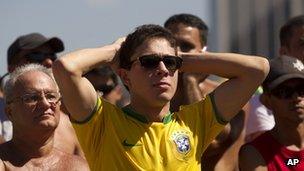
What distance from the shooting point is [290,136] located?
7289mm

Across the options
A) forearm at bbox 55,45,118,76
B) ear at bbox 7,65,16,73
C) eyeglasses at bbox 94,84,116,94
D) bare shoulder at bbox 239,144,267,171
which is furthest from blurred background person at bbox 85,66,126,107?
forearm at bbox 55,45,118,76

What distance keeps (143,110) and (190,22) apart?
277 cm

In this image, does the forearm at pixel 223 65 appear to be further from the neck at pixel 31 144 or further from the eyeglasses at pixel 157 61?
the neck at pixel 31 144

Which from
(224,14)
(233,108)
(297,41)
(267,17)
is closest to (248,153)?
(233,108)

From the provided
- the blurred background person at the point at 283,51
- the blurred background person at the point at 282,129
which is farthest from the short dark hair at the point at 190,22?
the blurred background person at the point at 282,129

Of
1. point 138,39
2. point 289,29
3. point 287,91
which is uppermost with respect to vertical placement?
point 138,39

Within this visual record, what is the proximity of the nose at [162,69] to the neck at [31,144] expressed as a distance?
127 cm

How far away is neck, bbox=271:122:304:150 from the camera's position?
286 inches

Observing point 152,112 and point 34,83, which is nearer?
point 152,112

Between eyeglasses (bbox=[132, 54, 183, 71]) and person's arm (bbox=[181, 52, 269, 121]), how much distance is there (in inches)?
10.5

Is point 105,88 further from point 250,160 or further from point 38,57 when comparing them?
point 250,160

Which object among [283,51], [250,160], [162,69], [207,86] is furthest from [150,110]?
[283,51]

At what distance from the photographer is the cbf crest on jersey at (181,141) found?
6375 millimetres

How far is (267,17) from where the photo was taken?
93875 millimetres
